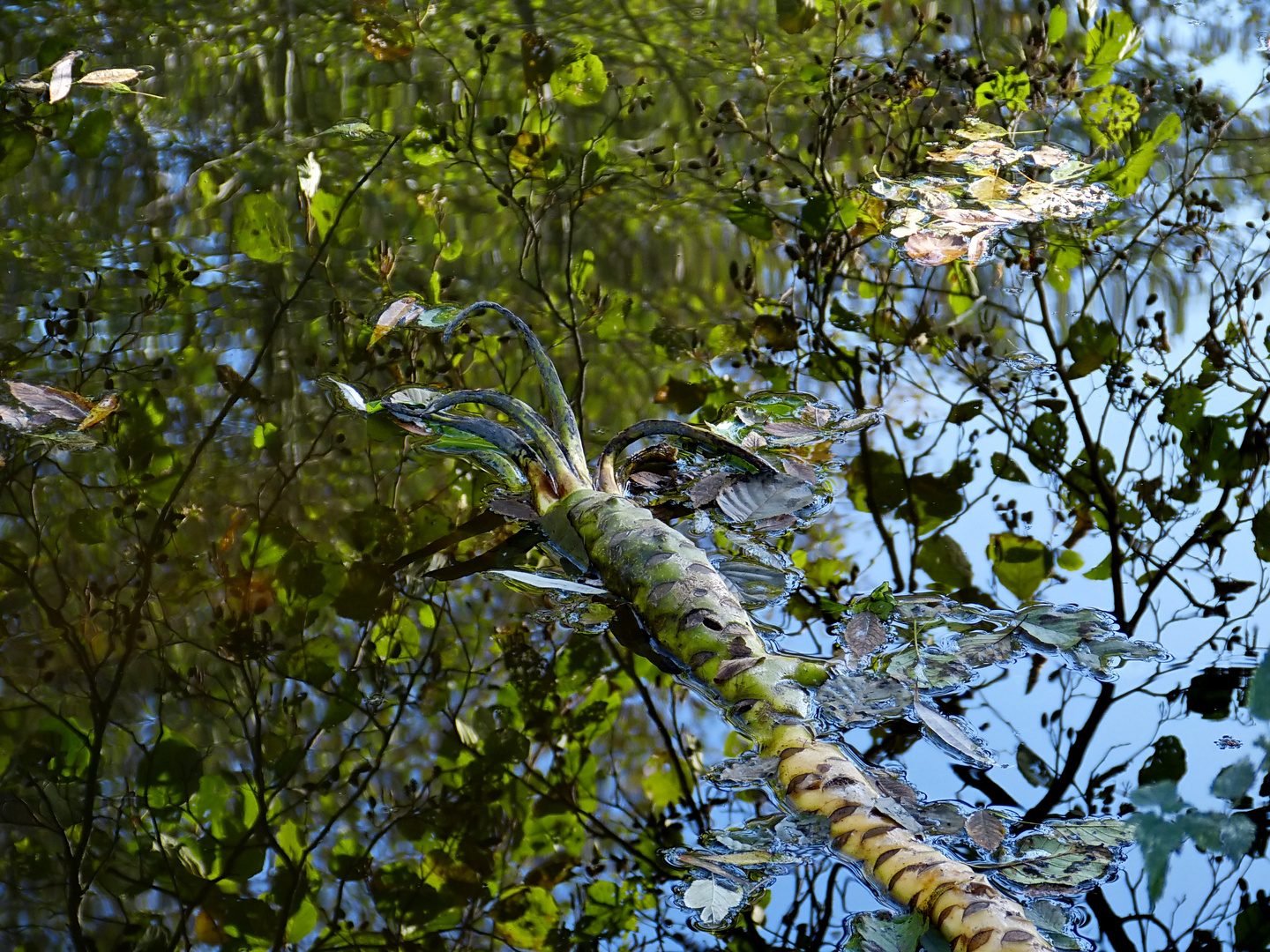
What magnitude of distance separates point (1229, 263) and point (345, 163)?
126 centimetres

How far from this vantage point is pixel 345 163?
1.68m

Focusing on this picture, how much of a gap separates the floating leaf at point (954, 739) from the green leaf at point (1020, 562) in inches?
7.7

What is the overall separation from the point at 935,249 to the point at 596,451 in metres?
0.59

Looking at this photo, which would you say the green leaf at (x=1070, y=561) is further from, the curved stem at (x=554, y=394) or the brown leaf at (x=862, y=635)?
the curved stem at (x=554, y=394)

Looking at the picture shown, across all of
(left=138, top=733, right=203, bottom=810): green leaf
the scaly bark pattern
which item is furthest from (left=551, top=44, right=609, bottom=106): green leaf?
(left=138, top=733, right=203, bottom=810): green leaf

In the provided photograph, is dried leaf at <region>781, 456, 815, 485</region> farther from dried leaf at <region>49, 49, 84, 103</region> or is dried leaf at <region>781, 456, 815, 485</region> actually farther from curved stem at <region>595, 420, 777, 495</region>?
dried leaf at <region>49, 49, 84, 103</region>

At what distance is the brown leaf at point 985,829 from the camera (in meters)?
0.66

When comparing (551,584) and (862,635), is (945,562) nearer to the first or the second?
(862,635)

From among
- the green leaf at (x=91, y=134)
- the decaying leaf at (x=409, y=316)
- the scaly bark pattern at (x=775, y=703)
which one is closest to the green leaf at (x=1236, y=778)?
the scaly bark pattern at (x=775, y=703)

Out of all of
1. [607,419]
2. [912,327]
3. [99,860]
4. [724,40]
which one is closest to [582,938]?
[99,860]

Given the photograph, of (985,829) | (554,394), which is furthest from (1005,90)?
(985,829)

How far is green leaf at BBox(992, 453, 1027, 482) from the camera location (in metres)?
1.10

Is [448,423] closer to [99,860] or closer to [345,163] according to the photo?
[99,860]

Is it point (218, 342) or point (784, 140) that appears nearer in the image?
point (218, 342)
